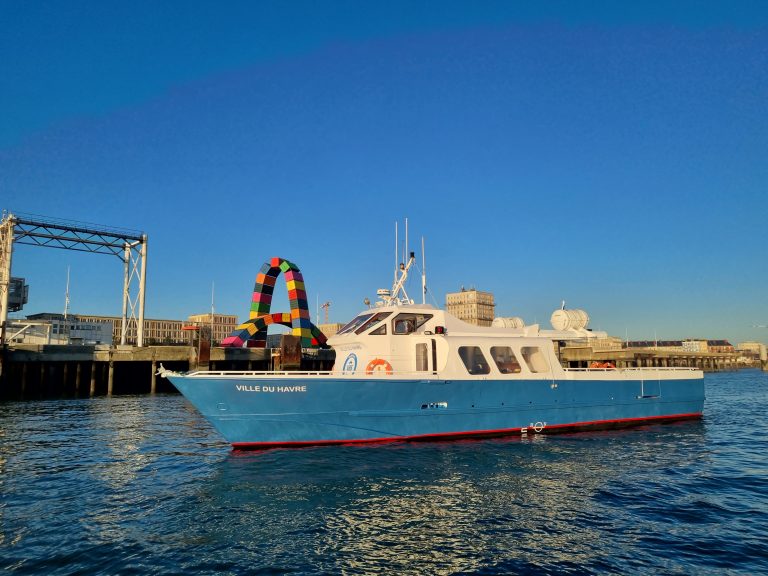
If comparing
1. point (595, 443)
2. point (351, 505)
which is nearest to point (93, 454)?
Answer: point (351, 505)

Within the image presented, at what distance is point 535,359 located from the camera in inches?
773

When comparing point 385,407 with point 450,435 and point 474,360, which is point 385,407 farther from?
point 474,360

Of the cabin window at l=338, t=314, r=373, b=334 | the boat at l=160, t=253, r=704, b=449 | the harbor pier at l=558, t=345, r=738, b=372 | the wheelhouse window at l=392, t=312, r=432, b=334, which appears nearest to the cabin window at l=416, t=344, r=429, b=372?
the boat at l=160, t=253, r=704, b=449

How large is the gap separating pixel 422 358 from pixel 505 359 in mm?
3400

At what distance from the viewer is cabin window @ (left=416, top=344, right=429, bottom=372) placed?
17938mm

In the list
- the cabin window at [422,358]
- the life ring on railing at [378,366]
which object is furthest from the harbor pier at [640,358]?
the life ring on railing at [378,366]

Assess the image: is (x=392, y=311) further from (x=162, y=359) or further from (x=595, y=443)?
(x=162, y=359)

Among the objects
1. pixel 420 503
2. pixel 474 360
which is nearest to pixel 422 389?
pixel 474 360

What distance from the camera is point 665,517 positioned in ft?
32.9

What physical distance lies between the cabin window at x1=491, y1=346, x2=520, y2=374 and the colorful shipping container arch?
2655cm

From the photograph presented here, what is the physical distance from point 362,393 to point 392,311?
11.4 feet

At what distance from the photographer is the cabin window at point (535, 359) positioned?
19516mm

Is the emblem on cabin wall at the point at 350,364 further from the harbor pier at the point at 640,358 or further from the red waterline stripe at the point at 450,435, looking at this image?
the harbor pier at the point at 640,358

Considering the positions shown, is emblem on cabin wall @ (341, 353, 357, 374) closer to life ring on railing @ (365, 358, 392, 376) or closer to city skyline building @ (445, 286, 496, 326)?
life ring on railing @ (365, 358, 392, 376)
